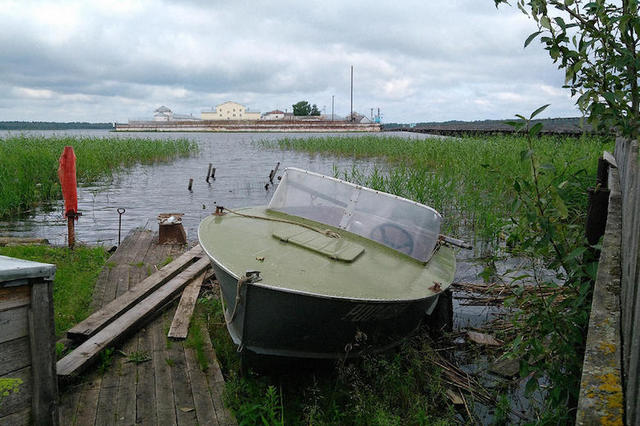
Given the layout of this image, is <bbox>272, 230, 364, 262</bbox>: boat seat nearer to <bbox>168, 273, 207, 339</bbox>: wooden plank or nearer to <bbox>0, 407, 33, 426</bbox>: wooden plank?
<bbox>168, 273, 207, 339</bbox>: wooden plank

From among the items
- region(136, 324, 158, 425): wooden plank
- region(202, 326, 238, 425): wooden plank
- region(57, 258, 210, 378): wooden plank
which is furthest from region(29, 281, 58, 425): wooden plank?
region(202, 326, 238, 425): wooden plank

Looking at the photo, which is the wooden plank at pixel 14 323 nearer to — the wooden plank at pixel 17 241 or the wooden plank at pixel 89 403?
A: the wooden plank at pixel 89 403

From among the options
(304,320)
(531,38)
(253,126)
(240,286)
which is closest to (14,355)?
(240,286)

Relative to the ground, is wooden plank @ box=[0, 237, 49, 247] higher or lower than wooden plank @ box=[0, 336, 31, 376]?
lower

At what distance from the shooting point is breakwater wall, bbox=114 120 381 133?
102 metres

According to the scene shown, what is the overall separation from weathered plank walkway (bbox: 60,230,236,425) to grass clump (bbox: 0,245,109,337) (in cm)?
111

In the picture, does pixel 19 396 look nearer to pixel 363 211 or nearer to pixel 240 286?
pixel 240 286

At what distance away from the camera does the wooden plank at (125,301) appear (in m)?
4.75

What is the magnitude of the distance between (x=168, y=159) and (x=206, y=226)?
2646 centimetres

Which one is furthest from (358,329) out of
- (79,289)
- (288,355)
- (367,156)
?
(367,156)

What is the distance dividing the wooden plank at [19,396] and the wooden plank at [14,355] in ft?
0.12

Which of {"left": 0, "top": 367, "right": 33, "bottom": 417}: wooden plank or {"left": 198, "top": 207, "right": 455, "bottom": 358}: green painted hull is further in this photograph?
{"left": 198, "top": 207, "right": 455, "bottom": 358}: green painted hull

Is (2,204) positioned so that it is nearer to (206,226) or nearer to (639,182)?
(206,226)

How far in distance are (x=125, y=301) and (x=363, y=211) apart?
10.5 ft
